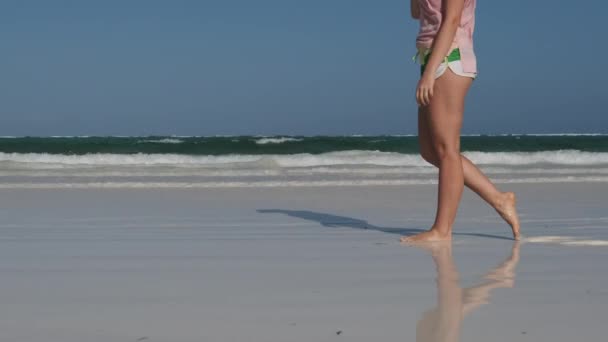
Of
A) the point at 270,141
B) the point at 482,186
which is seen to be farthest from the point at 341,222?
the point at 270,141

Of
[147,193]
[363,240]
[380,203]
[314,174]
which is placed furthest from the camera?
[314,174]

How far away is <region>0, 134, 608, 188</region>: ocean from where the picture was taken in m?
9.41

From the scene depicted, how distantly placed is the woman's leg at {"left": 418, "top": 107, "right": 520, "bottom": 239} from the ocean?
4557 millimetres

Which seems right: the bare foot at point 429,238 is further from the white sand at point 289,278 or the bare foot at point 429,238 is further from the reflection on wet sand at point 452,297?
the reflection on wet sand at point 452,297

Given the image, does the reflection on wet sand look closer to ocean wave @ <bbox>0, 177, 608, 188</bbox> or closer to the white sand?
the white sand

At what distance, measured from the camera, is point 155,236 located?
4230 millimetres

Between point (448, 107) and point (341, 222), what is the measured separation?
1.39m

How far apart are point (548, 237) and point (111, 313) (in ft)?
8.37

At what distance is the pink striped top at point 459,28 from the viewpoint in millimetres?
3883

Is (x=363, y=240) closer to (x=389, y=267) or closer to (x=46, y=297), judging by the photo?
(x=389, y=267)

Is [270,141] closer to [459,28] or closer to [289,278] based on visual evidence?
[459,28]

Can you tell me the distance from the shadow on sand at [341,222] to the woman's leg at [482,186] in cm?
11

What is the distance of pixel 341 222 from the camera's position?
5035 mm

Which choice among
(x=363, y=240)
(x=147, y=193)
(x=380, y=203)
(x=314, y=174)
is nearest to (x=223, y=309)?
(x=363, y=240)
